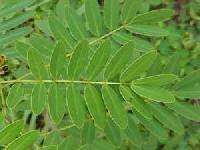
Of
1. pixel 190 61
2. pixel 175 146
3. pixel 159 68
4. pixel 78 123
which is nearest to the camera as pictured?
pixel 78 123

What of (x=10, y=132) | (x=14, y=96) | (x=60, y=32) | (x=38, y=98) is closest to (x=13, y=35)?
(x=60, y=32)

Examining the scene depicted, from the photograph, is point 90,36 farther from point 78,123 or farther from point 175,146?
point 175,146

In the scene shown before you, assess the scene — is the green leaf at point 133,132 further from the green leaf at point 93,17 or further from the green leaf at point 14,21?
the green leaf at point 14,21

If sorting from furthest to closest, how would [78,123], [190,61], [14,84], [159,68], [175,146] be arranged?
[190,61], [175,146], [159,68], [14,84], [78,123]

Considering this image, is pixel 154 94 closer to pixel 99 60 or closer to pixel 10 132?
pixel 99 60

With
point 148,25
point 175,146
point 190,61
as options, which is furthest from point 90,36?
point 190,61

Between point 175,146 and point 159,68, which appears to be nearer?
point 159,68
